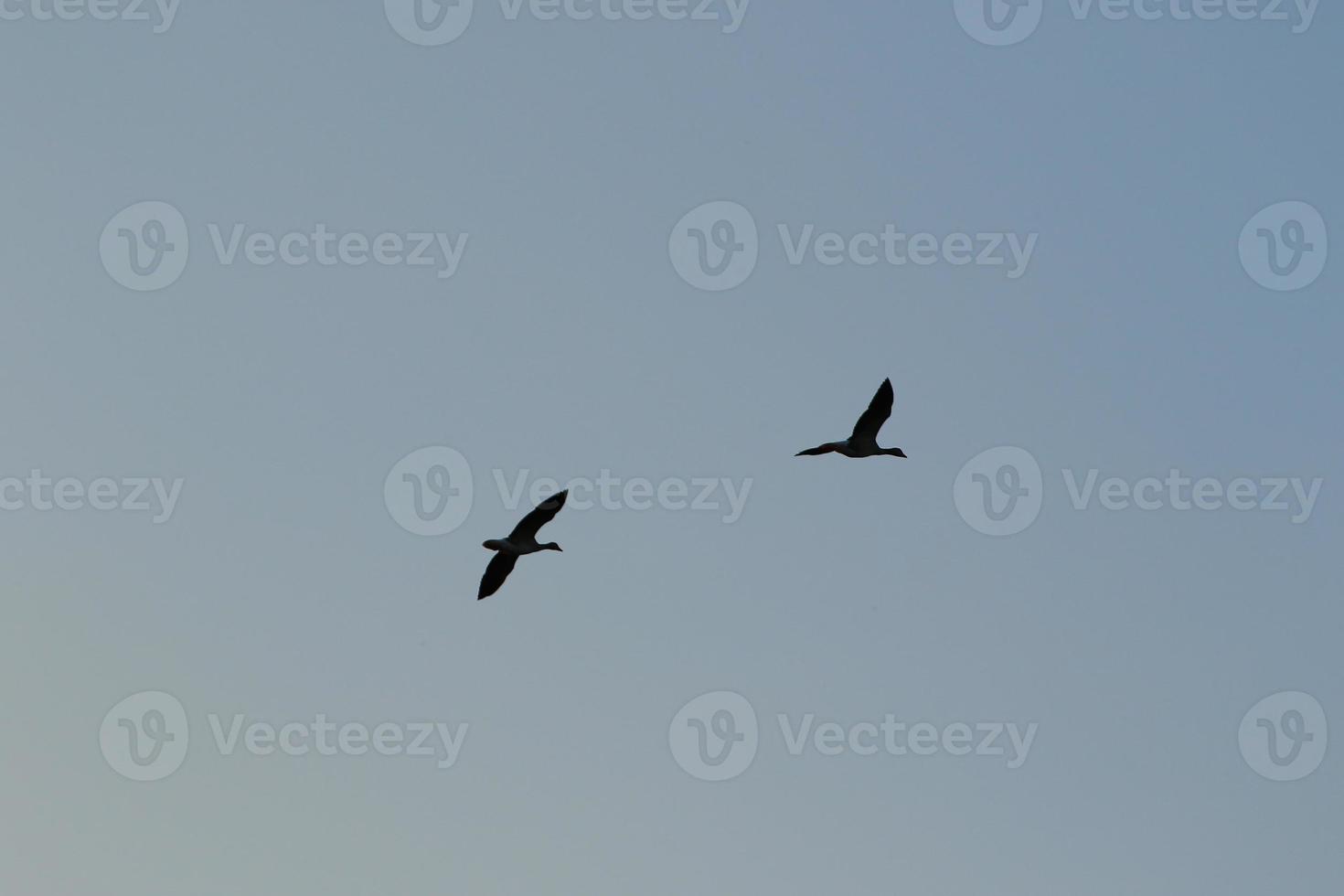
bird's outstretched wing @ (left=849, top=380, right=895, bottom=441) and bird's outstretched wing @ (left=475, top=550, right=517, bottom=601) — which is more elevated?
bird's outstretched wing @ (left=849, top=380, right=895, bottom=441)

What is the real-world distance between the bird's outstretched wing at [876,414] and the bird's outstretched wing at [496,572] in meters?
7.21

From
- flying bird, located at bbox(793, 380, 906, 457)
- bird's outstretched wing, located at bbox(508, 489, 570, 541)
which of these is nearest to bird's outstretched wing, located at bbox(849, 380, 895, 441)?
flying bird, located at bbox(793, 380, 906, 457)

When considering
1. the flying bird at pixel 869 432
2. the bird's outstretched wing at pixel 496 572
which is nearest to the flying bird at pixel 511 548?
the bird's outstretched wing at pixel 496 572

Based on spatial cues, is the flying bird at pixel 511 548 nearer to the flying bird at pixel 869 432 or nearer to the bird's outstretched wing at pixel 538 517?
the bird's outstretched wing at pixel 538 517

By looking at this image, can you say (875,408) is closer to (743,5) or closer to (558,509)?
(558,509)

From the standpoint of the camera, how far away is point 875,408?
198 ft

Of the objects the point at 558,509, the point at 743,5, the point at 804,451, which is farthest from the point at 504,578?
the point at 743,5

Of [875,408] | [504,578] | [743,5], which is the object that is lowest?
[504,578]

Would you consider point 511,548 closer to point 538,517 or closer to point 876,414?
point 538,517

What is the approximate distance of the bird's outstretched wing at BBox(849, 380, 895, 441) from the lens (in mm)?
60281

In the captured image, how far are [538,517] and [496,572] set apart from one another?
1.67 m

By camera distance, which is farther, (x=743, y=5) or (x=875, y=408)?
(x=743, y=5)

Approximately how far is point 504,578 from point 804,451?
6488 millimetres

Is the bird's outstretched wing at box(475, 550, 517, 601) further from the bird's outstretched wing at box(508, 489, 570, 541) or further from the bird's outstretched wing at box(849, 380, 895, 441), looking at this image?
the bird's outstretched wing at box(849, 380, 895, 441)
